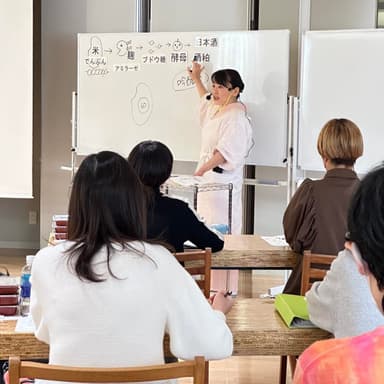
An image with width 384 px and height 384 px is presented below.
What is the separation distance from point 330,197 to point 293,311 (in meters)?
0.94

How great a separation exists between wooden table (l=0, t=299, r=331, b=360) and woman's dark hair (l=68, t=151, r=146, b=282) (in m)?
0.34

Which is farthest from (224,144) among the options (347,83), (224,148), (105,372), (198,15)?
(105,372)

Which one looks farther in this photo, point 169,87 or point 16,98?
point 16,98

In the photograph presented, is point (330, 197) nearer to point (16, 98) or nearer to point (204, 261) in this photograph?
point (204, 261)

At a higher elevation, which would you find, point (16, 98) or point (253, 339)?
point (16, 98)

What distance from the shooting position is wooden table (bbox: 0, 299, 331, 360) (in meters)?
1.65

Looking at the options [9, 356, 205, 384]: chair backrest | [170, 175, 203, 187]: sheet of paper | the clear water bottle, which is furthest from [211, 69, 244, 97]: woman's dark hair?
[9, 356, 205, 384]: chair backrest

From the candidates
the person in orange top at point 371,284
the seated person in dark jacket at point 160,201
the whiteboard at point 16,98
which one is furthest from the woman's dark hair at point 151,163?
the whiteboard at point 16,98

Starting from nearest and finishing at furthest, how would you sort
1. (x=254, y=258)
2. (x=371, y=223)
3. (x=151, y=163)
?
(x=371, y=223) → (x=151, y=163) → (x=254, y=258)

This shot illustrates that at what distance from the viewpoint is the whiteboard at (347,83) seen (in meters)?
4.15

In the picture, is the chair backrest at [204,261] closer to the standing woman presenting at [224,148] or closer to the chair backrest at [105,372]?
the chair backrest at [105,372]

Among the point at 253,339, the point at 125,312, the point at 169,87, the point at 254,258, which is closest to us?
the point at 125,312

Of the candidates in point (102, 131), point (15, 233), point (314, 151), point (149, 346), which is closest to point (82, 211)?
point (149, 346)

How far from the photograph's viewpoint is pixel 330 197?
8.58 ft
